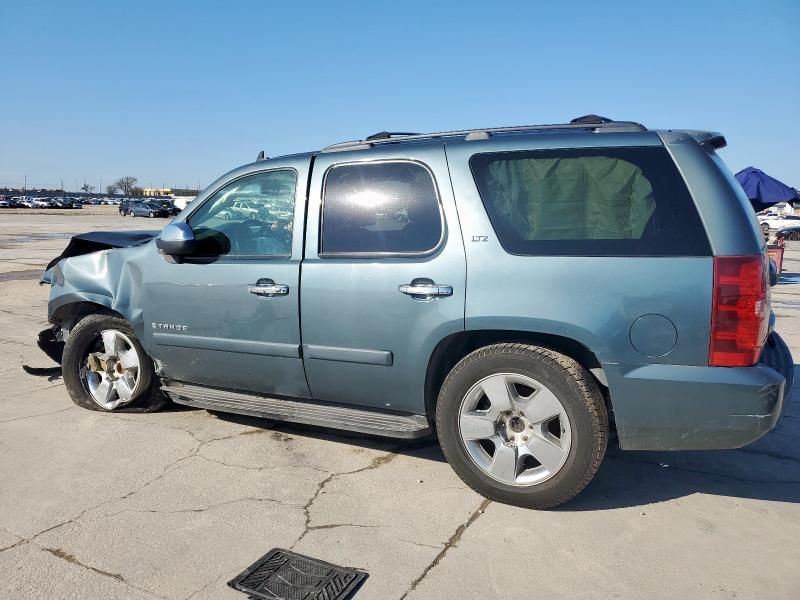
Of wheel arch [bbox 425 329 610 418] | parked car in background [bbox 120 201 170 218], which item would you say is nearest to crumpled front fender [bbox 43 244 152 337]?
wheel arch [bbox 425 329 610 418]

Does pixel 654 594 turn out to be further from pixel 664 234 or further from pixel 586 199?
pixel 586 199

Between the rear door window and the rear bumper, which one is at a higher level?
the rear door window

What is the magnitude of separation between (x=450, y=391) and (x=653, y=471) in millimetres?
1402

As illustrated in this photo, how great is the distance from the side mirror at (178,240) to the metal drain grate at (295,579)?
1.94m

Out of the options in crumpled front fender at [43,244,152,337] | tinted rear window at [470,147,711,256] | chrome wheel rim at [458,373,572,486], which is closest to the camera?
tinted rear window at [470,147,711,256]

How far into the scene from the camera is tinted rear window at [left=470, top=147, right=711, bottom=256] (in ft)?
9.56

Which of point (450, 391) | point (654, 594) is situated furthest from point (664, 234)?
point (654, 594)

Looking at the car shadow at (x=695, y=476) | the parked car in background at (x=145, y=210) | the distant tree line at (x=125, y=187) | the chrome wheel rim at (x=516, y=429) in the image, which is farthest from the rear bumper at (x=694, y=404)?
the distant tree line at (x=125, y=187)

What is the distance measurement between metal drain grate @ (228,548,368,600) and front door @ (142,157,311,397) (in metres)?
1.21

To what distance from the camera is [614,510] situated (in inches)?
126

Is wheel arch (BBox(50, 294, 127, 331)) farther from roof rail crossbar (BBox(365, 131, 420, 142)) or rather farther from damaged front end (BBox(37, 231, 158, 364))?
roof rail crossbar (BBox(365, 131, 420, 142))

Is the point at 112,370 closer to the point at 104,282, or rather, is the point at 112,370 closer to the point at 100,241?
the point at 104,282

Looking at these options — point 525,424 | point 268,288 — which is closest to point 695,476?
point 525,424

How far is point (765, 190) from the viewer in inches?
586
